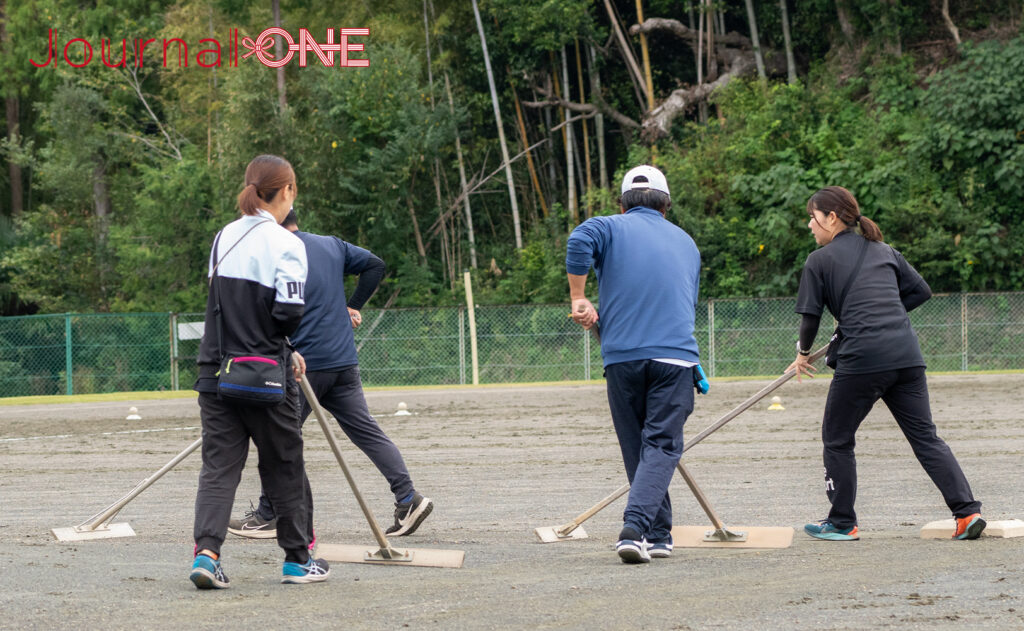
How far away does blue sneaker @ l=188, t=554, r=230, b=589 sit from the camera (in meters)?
5.04

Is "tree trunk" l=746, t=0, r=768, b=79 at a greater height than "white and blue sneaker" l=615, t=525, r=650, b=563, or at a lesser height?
greater

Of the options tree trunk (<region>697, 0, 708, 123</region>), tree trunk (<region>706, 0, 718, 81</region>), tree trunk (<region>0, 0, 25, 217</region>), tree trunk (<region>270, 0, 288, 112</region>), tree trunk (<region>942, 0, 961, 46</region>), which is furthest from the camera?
tree trunk (<region>0, 0, 25, 217</region>)

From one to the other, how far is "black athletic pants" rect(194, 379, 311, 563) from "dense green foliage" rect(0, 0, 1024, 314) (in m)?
23.2

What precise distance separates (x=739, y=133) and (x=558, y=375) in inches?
353

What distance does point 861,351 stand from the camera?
6293 mm

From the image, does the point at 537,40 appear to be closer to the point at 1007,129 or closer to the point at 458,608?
the point at 1007,129

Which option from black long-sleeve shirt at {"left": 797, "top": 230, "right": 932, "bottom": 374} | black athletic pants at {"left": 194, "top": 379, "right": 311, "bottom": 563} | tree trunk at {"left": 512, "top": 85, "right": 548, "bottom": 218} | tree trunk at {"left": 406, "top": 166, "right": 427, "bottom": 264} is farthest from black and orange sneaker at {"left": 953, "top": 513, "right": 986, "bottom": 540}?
tree trunk at {"left": 512, "top": 85, "right": 548, "bottom": 218}

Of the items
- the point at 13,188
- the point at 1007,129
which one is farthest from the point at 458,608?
the point at 13,188

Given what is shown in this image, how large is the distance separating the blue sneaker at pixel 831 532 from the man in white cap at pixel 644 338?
0.92m

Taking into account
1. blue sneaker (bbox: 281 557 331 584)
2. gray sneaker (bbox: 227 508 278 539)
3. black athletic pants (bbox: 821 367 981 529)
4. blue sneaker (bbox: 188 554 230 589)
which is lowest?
gray sneaker (bbox: 227 508 278 539)

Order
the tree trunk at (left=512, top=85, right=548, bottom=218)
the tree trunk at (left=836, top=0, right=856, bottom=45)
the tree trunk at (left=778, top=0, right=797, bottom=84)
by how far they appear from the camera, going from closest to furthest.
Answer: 1. the tree trunk at (left=836, top=0, right=856, bottom=45)
2. the tree trunk at (left=778, top=0, right=797, bottom=84)
3. the tree trunk at (left=512, top=85, right=548, bottom=218)

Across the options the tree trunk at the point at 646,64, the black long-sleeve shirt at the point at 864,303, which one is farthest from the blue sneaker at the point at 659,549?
the tree trunk at the point at 646,64

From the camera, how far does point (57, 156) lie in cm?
3900

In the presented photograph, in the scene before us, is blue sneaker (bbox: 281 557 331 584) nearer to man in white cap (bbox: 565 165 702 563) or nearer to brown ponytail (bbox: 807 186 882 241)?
man in white cap (bbox: 565 165 702 563)
